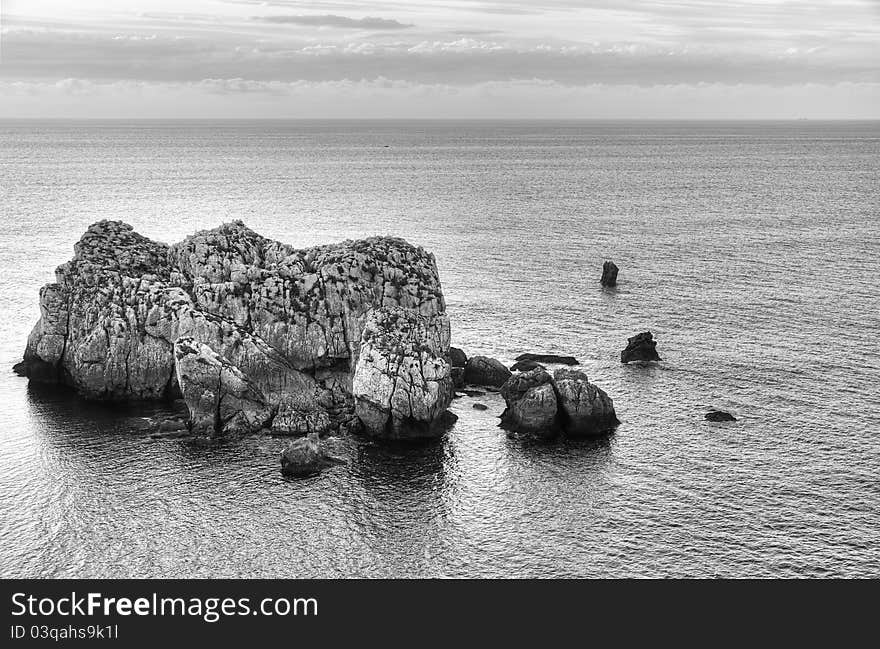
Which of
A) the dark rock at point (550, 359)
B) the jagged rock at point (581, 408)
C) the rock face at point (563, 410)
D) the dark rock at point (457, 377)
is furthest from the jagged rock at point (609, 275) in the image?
the jagged rock at point (581, 408)

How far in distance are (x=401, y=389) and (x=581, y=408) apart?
15776 millimetres

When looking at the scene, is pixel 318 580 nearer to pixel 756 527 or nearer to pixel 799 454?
pixel 756 527

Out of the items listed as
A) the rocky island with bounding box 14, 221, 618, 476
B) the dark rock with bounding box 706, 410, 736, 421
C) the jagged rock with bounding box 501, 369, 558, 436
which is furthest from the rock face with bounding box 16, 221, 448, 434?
the dark rock with bounding box 706, 410, 736, 421

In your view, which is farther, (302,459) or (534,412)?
(534,412)

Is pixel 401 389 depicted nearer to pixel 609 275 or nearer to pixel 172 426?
pixel 172 426

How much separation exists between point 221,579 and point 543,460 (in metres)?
29.2

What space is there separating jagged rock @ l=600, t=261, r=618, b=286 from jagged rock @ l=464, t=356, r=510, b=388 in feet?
158

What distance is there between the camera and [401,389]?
83.1 metres

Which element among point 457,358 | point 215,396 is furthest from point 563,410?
point 215,396

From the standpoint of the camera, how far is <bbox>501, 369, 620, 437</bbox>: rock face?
3302 inches

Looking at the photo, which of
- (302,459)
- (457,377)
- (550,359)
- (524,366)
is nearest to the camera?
(302,459)

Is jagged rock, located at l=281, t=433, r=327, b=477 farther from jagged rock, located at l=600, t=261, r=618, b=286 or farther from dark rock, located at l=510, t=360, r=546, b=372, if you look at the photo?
jagged rock, located at l=600, t=261, r=618, b=286

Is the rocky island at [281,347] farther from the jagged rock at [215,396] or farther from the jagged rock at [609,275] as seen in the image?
the jagged rock at [609,275]

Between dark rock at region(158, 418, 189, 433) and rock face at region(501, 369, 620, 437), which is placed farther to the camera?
dark rock at region(158, 418, 189, 433)
